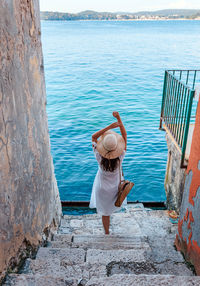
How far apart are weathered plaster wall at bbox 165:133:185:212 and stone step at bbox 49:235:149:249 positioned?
1998mm

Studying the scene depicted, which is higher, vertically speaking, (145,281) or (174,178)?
(145,281)

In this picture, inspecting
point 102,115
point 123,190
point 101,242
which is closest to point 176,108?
point 123,190

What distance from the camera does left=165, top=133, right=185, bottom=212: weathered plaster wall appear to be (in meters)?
5.66

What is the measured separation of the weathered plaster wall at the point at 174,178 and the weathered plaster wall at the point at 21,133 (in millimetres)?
3024

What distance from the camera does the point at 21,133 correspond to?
2.72 metres

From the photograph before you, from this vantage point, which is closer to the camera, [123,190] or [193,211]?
[193,211]

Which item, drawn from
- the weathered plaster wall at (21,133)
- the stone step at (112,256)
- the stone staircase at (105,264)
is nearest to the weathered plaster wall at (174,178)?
the stone staircase at (105,264)

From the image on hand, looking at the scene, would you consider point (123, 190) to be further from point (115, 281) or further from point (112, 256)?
point (115, 281)

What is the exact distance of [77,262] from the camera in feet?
9.69

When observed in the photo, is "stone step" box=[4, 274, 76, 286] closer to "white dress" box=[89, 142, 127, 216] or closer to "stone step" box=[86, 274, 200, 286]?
"stone step" box=[86, 274, 200, 286]

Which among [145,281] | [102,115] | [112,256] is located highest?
[145,281]

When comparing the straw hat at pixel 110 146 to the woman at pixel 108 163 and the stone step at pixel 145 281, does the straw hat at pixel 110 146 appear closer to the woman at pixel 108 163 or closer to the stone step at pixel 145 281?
the woman at pixel 108 163

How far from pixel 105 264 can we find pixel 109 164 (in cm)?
120

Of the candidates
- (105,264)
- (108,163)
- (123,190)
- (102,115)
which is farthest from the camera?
(102,115)
